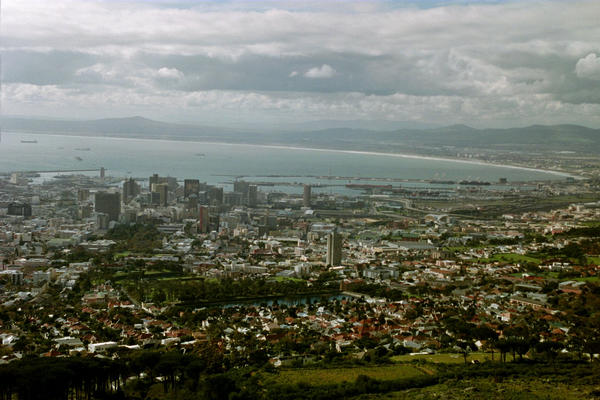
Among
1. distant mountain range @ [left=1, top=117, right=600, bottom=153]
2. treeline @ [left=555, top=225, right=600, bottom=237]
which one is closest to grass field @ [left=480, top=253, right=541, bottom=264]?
treeline @ [left=555, top=225, right=600, bottom=237]

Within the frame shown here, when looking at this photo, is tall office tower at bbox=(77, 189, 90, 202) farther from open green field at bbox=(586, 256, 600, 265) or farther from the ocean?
open green field at bbox=(586, 256, 600, 265)

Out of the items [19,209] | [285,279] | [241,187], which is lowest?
[285,279]

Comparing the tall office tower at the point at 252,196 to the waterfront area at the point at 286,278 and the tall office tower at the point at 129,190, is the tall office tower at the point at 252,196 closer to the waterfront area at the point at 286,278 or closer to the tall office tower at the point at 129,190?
the waterfront area at the point at 286,278

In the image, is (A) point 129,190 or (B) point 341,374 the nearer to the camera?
(B) point 341,374

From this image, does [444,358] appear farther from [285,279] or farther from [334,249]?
[334,249]

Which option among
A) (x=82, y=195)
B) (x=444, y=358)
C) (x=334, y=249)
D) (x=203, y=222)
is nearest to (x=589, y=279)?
(x=444, y=358)
